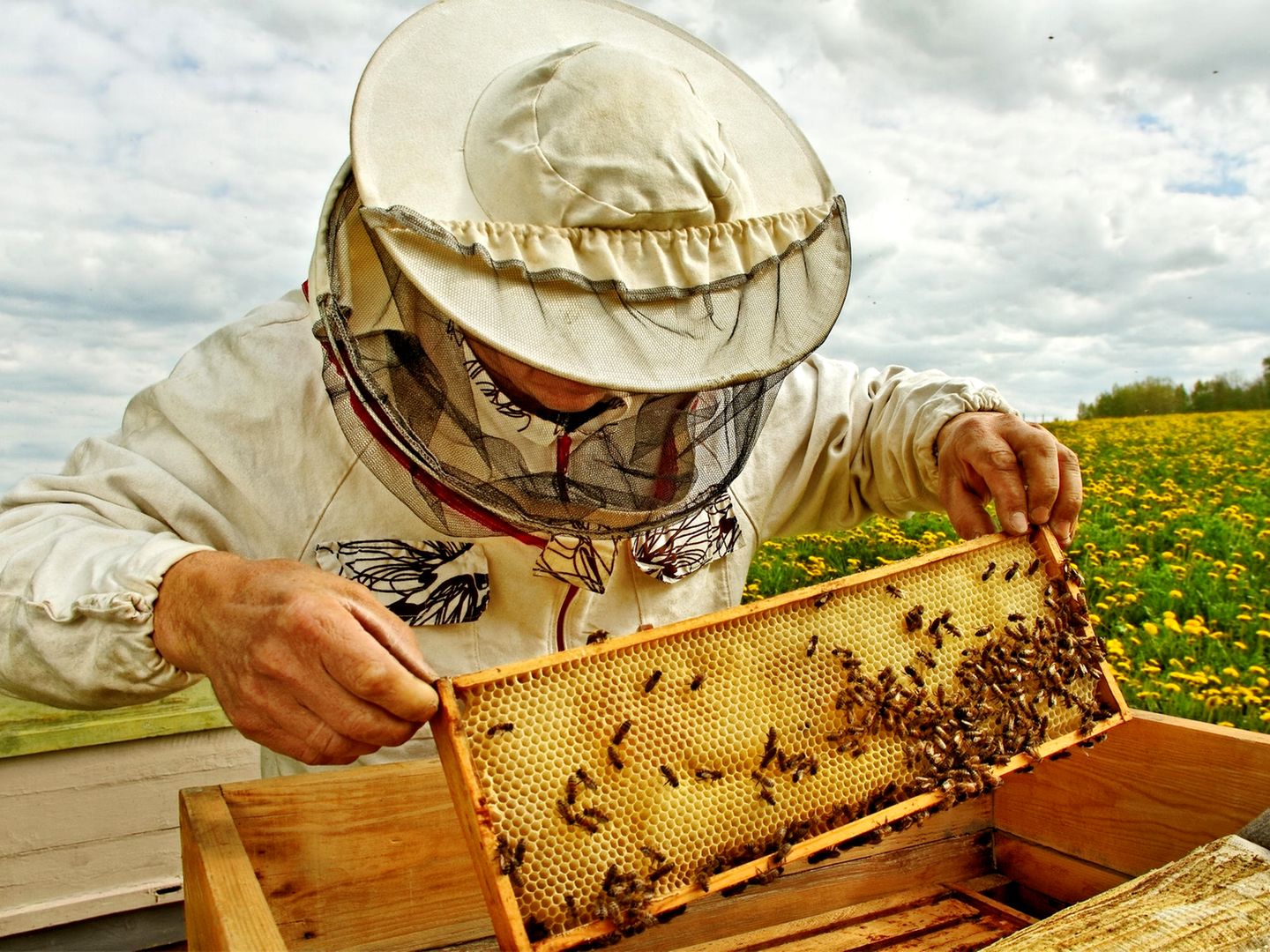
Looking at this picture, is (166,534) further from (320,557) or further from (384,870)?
(384,870)

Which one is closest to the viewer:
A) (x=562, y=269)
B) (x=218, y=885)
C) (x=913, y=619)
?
(x=218, y=885)

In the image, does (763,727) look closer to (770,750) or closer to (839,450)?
(770,750)

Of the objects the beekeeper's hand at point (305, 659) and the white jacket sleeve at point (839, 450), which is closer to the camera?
the beekeeper's hand at point (305, 659)

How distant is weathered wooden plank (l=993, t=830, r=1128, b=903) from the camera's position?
2.62m

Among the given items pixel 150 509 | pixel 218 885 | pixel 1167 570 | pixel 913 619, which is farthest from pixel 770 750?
pixel 1167 570

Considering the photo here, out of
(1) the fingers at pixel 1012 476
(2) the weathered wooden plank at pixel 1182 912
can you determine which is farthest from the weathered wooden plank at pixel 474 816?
(1) the fingers at pixel 1012 476

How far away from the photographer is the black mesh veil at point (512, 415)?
2.03 m

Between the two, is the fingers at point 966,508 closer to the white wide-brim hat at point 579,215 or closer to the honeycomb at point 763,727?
the honeycomb at point 763,727

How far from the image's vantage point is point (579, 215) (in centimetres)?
191

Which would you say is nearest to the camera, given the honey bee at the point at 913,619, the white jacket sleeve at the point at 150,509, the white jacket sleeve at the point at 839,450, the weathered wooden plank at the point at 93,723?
the white jacket sleeve at the point at 150,509

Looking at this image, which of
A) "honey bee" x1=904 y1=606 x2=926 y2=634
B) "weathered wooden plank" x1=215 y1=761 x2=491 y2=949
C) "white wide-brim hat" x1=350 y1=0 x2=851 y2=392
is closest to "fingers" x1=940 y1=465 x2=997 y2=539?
"honey bee" x1=904 y1=606 x2=926 y2=634

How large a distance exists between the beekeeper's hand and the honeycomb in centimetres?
12

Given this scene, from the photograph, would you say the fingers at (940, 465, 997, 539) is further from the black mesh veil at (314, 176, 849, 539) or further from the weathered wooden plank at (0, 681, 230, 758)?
the weathered wooden plank at (0, 681, 230, 758)

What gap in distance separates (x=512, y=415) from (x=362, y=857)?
3.56 feet
